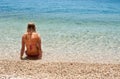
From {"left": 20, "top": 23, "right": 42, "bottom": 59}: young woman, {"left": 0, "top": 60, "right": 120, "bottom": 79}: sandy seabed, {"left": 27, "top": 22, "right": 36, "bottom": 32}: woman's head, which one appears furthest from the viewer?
{"left": 20, "top": 23, "right": 42, "bottom": 59}: young woman

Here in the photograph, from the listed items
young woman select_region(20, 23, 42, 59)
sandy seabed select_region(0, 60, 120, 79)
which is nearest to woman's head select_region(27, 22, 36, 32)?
young woman select_region(20, 23, 42, 59)

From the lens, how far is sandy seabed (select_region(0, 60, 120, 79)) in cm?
688

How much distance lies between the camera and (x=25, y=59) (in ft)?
Answer: 30.2

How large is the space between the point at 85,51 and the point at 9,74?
13.8 feet

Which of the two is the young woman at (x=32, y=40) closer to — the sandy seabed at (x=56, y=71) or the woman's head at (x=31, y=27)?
the woman's head at (x=31, y=27)

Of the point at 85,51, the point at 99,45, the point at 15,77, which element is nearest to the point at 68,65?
the point at 15,77

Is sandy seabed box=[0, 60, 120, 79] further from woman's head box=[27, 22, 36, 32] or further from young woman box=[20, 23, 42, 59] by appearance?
woman's head box=[27, 22, 36, 32]

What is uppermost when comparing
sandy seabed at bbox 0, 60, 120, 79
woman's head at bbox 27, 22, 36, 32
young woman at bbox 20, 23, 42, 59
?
woman's head at bbox 27, 22, 36, 32

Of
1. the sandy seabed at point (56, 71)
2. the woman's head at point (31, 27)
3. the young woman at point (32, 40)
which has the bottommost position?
the sandy seabed at point (56, 71)

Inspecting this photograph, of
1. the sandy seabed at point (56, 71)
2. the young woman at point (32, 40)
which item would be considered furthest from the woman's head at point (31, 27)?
the sandy seabed at point (56, 71)

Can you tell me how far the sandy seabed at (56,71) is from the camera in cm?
688

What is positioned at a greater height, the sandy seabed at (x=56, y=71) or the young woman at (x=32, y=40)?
the young woman at (x=32, y=40)

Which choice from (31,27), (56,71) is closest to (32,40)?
(31,27)

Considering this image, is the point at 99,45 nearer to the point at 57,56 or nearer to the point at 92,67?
the point at 57,56
